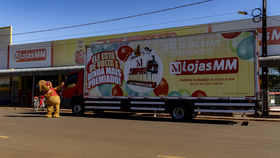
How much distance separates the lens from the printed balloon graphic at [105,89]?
527 inches

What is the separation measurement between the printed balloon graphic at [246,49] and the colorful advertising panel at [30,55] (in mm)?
17399

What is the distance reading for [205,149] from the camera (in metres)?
5.76

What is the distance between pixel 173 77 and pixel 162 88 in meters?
0.79

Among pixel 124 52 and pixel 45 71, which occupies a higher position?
pixel 124 52

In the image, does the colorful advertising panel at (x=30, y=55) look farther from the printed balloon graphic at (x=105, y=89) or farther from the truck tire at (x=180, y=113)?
the truck tire at (x=180, y=113)

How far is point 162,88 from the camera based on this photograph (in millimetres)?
12094

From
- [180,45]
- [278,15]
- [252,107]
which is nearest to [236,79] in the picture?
[252,107]

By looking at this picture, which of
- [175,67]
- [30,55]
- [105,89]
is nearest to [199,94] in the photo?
[175,67]

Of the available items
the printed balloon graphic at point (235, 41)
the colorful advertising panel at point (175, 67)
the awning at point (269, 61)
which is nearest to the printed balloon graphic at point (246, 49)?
the colorful advertising panel at point (175, 67)

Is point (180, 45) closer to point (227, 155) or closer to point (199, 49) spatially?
point (199, 49)

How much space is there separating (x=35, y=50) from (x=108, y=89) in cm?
1334

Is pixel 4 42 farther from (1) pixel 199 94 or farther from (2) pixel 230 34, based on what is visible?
(2) pixel 230 34

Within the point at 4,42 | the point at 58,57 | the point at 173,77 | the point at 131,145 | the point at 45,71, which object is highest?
the point at 4,42

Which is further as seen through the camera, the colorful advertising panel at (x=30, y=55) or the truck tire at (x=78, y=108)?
the colorful advertising panel at (x=30, y=55)
